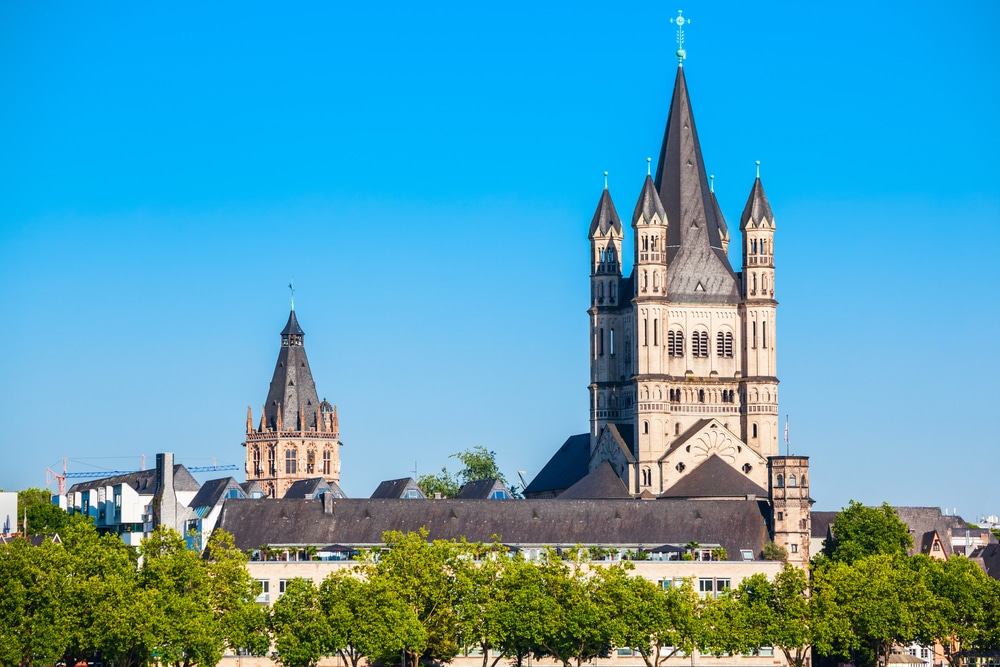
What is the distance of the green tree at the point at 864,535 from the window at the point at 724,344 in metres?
25.8

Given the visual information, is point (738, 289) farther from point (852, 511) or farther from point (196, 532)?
point (196, 532)

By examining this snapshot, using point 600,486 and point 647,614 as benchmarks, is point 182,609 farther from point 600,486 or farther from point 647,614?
point 600,486

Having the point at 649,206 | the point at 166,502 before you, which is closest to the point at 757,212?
the point at 649,206

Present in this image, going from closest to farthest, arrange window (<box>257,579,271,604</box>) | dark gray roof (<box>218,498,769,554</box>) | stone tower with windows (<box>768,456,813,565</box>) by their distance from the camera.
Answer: window (<box>257,579,271,604</box>) → dark gray roof (<box>218,498,769,554</box>) → stone tower with windows (<box>768,456,813,565</box>)

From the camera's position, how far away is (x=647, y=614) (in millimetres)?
141125

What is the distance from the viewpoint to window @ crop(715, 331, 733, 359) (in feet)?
648

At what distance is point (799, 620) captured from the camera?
145750mm

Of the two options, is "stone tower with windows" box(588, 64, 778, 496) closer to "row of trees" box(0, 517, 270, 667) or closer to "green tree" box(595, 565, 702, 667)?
"green tree" box(595, 565, 702, 667)

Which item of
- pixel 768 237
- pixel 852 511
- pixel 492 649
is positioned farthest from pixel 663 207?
pixel 492 649

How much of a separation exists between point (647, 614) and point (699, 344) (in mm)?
59179

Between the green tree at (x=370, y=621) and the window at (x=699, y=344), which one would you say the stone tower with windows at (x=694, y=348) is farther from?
the green tree at (x=370, y=621)

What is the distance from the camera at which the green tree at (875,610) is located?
14525 cm

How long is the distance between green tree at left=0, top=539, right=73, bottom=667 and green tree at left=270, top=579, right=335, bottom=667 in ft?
41.9

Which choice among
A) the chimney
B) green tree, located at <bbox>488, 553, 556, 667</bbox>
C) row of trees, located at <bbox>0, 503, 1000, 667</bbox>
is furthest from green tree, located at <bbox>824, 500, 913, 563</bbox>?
the chimney
